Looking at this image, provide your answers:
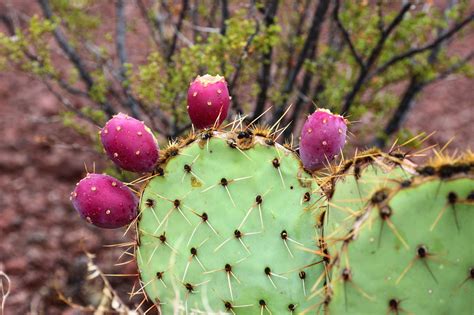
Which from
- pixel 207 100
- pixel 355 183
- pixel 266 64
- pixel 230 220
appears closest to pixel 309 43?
pixel 266 64

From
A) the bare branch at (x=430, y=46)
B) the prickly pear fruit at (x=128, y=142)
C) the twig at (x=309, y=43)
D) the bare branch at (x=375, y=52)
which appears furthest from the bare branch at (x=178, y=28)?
the prickly pear fruit at (x=128, y=142)

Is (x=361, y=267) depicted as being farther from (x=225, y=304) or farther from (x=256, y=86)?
(x=256, y=86)

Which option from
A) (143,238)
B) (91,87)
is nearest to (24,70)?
(91,87)

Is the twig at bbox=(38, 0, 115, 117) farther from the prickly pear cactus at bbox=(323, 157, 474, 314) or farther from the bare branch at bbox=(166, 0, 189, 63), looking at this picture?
the prickly pear cactus at bbox=(323, 157, 474, 314)

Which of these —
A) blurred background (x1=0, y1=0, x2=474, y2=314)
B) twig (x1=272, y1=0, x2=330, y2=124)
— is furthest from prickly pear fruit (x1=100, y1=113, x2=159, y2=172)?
twig (x1=272, y1=0, x2=330, y2=124)

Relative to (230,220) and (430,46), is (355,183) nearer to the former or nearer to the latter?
(230,220)

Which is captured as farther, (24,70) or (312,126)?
(24,70)
